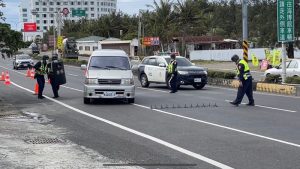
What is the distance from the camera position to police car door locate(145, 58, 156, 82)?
1019 inches

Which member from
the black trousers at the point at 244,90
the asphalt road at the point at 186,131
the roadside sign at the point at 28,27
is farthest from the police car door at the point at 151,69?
the roadside sign at the point at 28,27

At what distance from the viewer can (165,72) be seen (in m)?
24.8

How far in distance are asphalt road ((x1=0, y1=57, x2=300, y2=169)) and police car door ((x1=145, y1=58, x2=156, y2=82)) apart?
6.69 m

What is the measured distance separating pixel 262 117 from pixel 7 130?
21.7 feet

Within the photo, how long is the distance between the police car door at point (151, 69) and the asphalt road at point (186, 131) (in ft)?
21.9

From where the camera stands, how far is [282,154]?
8695 mm

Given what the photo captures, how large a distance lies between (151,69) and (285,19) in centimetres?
701

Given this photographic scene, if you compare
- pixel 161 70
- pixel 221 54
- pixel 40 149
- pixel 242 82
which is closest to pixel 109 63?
pixel 242 82

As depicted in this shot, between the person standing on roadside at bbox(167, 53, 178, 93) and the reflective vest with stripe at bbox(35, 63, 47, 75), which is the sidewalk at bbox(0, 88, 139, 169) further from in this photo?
the person standing on roadside at bbox(167, 53, 178, 93)

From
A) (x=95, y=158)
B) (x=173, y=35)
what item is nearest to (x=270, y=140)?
(x=95, y=158)

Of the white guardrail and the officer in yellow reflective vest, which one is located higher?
the white guardrail

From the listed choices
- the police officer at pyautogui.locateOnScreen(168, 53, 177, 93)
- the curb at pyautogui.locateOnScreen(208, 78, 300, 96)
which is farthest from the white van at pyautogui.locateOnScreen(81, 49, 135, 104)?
the curb at pyautogui.locateOnScreen(208, 78, 300, 96)

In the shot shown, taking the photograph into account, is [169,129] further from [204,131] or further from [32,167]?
[32,167]

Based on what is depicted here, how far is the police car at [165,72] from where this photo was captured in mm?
24281
